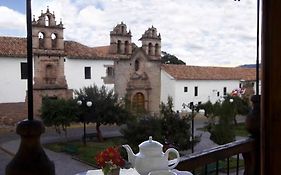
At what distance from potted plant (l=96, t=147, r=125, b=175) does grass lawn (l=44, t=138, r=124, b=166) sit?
7647mm

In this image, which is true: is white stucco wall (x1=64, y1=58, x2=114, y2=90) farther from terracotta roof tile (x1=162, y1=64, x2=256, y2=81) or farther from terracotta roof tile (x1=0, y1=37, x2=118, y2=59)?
terracotta roof tile (x1=162, y1=64, x2=256, y2=81)

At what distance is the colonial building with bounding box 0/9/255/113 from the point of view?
13070 mm

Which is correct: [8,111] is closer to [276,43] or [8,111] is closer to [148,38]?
[148,38]

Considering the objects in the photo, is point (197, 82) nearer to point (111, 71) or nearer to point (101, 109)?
point (111, 71)

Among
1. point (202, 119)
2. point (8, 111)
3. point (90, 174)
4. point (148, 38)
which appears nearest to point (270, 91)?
point (90, 174)

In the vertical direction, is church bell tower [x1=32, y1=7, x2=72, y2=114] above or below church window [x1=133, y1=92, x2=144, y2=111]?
above

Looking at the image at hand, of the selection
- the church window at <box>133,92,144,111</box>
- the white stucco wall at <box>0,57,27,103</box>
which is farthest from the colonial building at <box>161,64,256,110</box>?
the white stucco wall at <box>0,57,27,103</box>

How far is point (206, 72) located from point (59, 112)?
8.47 meters

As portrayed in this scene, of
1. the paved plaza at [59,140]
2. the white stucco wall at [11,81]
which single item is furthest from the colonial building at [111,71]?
the paved plaza at [59,140]

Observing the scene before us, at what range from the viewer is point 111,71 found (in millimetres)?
15305

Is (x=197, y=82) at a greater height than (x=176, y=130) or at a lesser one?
greater

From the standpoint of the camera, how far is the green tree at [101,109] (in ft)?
37.9

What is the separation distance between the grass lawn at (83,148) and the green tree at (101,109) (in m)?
0.65

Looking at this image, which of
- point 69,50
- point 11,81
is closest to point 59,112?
point 11,81
